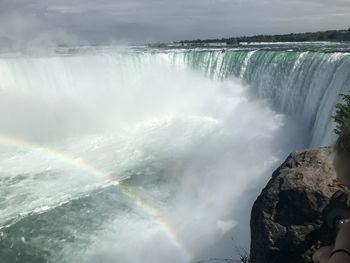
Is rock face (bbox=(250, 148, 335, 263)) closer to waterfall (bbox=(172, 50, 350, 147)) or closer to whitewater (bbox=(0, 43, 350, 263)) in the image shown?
whitewater (bbox=(0, 43, 350, 263))

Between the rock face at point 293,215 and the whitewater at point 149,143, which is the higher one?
the rock face at point 293,215

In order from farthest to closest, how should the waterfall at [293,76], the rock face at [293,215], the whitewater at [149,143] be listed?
the waterfall at [293,76], the whitewater at [149,143], the rock face at [293,215]

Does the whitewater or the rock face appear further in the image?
the whitewater

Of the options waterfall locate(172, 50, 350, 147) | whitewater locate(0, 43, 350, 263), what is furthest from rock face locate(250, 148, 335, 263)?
waterfall locate(172, 50, 350, 147)

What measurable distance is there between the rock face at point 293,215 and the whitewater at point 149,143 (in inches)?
86.0

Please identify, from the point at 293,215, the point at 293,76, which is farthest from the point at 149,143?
the point at 293,215

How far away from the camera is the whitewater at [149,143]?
8.63 meters

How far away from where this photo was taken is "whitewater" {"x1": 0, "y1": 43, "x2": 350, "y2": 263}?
863cm

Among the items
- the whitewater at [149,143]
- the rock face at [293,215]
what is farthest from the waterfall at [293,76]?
the rock face at [293,215]

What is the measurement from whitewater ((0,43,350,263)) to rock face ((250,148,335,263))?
219 cm

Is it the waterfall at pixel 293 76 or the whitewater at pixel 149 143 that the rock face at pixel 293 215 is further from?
the waterfall at pixel 293 76

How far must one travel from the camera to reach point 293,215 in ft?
17.1

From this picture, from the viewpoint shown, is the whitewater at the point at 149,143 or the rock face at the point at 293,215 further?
the whitewater at the point at 149,143

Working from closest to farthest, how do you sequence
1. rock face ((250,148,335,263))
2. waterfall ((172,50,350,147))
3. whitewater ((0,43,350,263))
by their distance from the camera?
rock face ((250,148,335,263))
whitewater ((0,43,350,263))
waterfall ((172,50,350,147))
